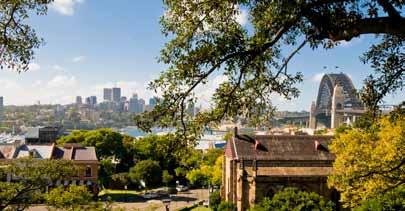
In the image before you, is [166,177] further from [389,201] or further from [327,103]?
[327,103]

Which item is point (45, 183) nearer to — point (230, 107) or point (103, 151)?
point (230, 107)

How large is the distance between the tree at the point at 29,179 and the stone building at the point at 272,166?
1393cm

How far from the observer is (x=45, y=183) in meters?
15.4

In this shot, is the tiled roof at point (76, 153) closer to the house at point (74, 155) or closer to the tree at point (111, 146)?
the house at point (74, 155)

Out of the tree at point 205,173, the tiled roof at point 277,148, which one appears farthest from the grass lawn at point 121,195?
the tiled roof at point 277,148

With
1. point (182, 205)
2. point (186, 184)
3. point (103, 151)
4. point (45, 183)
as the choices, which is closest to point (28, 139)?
point (103, 151)

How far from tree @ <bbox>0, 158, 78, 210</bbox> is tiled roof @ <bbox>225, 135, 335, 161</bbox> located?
16.5 metres

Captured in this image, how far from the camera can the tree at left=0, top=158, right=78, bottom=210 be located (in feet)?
47.3

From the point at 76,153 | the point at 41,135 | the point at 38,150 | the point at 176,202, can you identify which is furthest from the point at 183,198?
the point at 41,135

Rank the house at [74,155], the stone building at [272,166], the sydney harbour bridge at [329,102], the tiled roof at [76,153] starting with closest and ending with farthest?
the stone building at [272,166] → the house at [74,155] → the tiled roof at [76,153] → the sydney harbour bridge at [329,102]

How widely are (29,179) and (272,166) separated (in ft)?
61.8

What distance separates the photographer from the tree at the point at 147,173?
147 feet

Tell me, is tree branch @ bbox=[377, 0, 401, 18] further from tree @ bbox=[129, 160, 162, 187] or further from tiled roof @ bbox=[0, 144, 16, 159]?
tree @ bbox=[129, 160, 162, 187]

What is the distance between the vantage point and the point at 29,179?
15227mm
